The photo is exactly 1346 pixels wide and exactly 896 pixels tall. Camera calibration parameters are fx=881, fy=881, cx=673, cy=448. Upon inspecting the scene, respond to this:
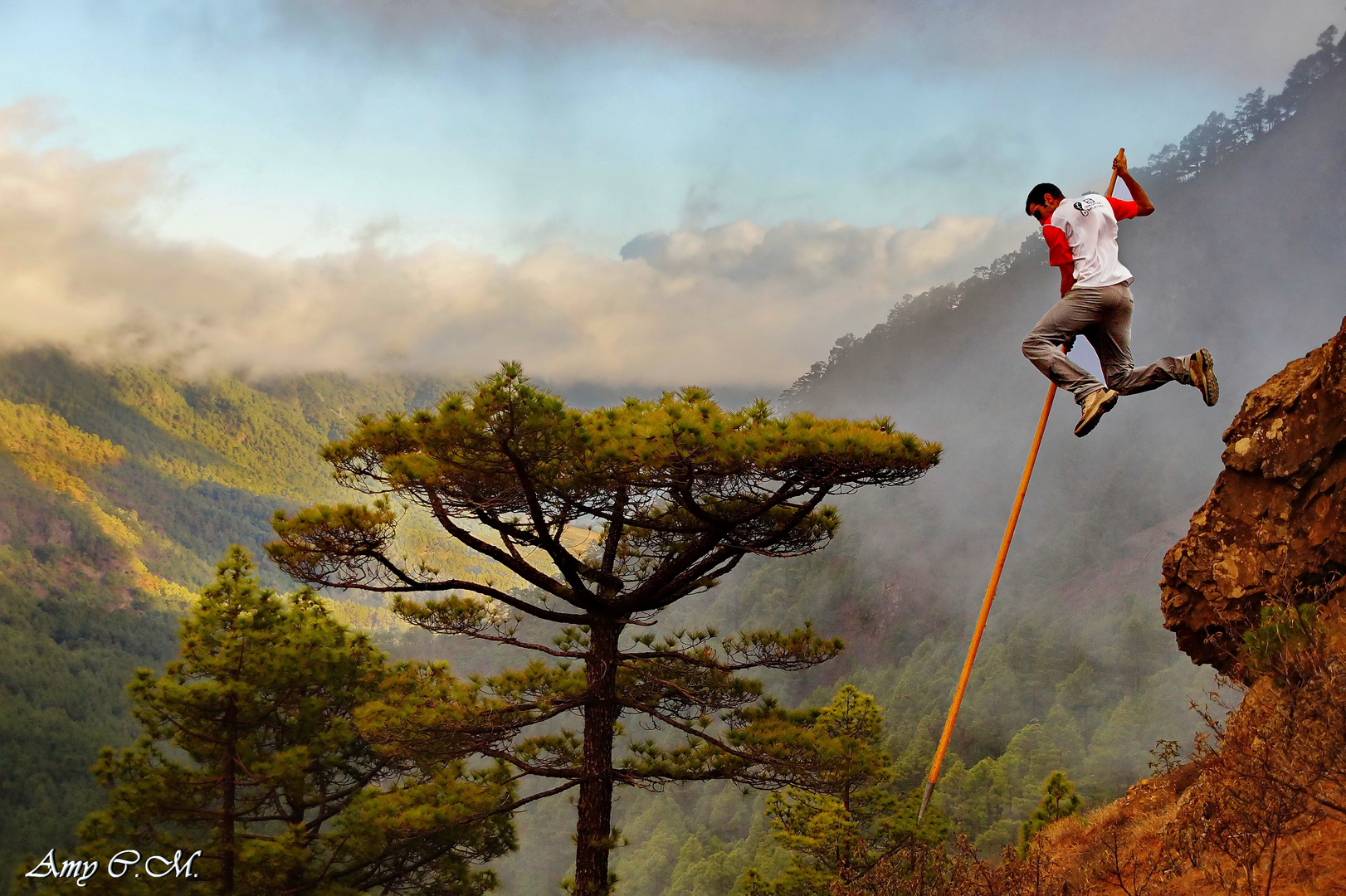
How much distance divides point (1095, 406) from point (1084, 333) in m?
0.89

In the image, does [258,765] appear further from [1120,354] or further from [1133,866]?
[1120,354]

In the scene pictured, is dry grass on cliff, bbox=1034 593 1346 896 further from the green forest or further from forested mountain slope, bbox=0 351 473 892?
forested mountain slope, bbox=0 351 473 892

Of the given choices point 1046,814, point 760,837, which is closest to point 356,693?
point 1046,814

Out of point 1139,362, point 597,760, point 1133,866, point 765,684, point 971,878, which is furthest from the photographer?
point 1139,362

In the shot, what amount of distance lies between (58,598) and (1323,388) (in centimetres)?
15793

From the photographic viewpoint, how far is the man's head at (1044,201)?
5836 millimetres

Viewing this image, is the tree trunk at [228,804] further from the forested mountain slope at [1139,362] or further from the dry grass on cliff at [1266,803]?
the forested mountain slope at [1139,362]

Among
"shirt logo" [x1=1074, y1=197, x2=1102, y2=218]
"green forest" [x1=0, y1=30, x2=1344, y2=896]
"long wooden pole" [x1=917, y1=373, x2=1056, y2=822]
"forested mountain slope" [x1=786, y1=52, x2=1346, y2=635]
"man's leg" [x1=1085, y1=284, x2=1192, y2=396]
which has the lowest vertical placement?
"long wooden pole" [x1=917, y1=373, x2=1056, y2=822]

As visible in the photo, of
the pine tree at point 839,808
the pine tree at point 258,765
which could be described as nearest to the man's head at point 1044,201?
the pine tree at point 839,808

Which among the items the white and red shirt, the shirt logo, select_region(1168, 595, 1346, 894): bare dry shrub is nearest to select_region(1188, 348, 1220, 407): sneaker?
the white and red shirt

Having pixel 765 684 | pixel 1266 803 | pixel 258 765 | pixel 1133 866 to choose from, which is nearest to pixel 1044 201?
pixel 1266 803

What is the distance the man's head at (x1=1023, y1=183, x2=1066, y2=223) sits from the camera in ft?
19.1

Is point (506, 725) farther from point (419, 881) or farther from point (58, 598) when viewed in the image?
point (58, 598)

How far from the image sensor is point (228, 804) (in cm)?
1472
